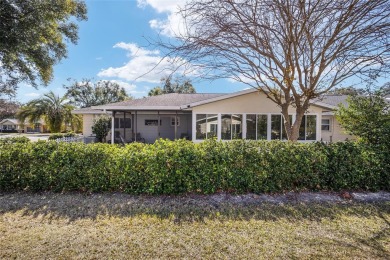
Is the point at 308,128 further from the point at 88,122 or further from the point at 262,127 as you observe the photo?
the point at 88,122

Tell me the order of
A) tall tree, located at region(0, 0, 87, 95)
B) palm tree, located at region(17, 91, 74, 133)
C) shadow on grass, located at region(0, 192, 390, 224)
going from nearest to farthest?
shadow on grass, located at region(0, 192, 390, 224), tall tree, located at region(0, 0, 87, 95), palm tree, located at region(17, 91, 74, 133)

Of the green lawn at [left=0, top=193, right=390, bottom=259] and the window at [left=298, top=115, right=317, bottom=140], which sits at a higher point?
the window at [left=298, top=115, right=317, bottom=140]

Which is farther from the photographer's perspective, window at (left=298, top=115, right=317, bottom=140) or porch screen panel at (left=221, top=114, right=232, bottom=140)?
window at (left=298, top=115, right=317, bottom=140)

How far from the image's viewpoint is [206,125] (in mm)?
14117

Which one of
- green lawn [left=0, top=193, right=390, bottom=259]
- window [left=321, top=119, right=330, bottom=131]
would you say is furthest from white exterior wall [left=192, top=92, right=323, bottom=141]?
green lawn [left=0, top=193, right=390, bottom=259]

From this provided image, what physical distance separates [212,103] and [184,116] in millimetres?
6032

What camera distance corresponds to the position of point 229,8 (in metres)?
5.85

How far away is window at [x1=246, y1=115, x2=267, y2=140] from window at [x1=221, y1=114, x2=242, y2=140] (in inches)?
22.1

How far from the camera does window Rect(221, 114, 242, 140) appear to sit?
14.0m

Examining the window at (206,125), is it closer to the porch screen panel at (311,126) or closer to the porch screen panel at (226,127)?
the porch screen panel at (226,127)

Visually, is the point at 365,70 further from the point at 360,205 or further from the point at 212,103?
the point at 212,103

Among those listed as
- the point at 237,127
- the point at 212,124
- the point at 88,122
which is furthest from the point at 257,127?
the point at 88,122

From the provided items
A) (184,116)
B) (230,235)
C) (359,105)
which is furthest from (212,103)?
(230,235)

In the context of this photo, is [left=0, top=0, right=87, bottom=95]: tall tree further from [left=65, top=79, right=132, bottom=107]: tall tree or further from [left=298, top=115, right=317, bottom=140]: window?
[left=65, top=79, right=132, bottom=107]: tall tree
